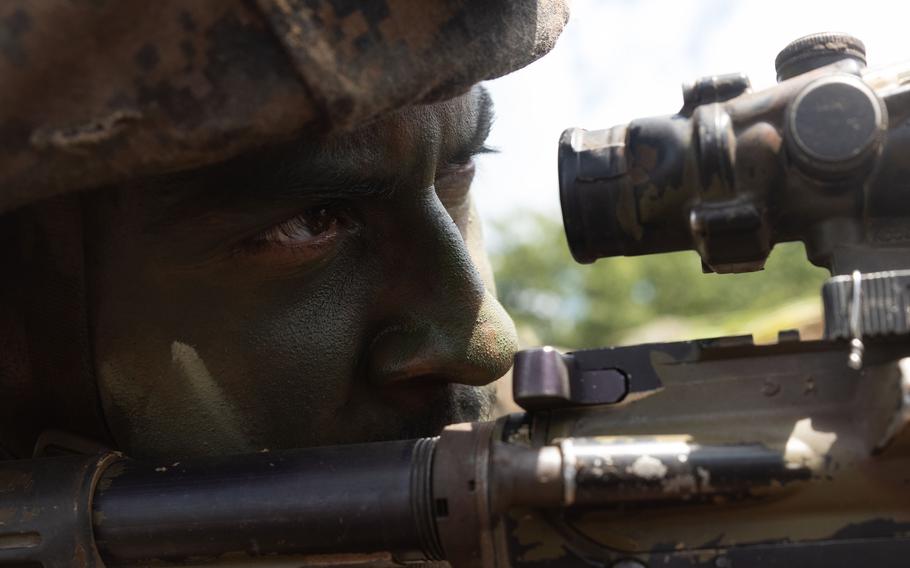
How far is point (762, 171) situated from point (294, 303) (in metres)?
0.67

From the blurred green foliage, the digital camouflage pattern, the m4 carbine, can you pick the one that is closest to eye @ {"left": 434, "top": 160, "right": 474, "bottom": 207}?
the m4 carbine

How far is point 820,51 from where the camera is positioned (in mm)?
1222

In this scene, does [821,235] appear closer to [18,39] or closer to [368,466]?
[368,466]

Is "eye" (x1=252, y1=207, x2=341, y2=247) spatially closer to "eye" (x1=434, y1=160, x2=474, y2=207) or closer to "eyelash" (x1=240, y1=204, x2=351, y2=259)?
"eyelash" (x1=240, y1=204, x2=351, y2=259)

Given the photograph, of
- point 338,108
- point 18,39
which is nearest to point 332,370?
point 338,108

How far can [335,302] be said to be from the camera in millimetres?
1502

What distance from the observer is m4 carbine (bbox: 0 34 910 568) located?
1.10 metres

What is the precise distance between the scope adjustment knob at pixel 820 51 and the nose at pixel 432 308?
54 centimetres

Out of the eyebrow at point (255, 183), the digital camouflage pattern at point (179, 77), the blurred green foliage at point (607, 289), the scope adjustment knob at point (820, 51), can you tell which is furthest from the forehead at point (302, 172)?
the blurred green foliage at point (607, 289)

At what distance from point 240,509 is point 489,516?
12.1 inches

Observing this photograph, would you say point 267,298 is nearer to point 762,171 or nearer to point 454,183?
point 454,183

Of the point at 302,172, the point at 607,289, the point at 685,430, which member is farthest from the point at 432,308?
the point at 607,289

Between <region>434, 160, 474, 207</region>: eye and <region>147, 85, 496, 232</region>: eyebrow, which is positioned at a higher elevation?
<region>434, 160, 474, 207</region>: eye

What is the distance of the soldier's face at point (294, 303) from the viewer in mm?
1413
